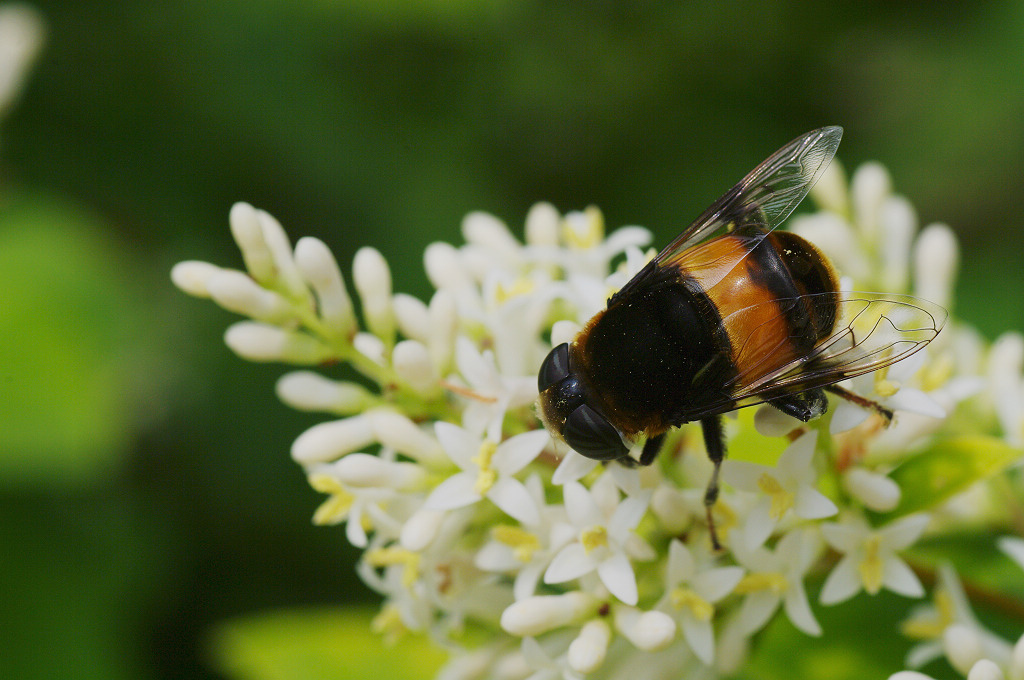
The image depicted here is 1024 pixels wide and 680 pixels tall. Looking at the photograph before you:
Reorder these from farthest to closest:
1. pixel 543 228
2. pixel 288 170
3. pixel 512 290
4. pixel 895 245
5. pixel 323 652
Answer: pixel 288 170 < pixel 323 652 < pixel 895 245 < pixel 543 228 < pixel 512 290

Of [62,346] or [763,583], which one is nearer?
[763,583]

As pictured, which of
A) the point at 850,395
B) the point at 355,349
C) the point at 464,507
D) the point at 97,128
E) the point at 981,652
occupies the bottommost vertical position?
the point at 981,652

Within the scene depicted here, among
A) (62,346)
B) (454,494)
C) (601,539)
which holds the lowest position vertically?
(601,539)

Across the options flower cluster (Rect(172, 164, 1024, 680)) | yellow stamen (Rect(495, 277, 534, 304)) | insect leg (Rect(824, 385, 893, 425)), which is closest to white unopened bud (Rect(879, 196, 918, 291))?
flower cluster (Rect(172, 164, 1024, 680))

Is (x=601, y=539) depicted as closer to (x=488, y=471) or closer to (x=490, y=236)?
(x=488, y=471)

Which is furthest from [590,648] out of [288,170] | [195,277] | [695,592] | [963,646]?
Result: [288,170]

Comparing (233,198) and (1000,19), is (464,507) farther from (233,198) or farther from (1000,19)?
(1000,19)

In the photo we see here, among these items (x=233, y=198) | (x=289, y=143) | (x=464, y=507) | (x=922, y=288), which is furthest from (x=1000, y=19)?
(x=464, y=507)
